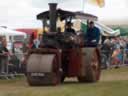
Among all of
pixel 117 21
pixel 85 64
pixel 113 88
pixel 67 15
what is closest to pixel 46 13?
pixel 67 15

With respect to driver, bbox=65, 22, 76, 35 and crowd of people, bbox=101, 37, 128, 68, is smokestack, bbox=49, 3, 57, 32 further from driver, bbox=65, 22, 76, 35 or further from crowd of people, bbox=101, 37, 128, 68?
crowd of people, bbox=101, 37, 128, 68

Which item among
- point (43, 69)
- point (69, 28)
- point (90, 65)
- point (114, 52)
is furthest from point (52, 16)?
point (114, 52)

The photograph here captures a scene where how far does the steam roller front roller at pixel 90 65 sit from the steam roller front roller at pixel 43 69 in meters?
1.48

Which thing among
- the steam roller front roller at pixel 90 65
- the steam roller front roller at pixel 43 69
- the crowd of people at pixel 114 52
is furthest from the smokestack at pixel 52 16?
the crowd of people at pixel 114 52

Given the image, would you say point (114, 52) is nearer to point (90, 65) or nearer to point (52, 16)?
point (90, 65)

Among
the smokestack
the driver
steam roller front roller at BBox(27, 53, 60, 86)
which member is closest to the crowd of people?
the driver

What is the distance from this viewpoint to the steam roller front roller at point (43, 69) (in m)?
17.1

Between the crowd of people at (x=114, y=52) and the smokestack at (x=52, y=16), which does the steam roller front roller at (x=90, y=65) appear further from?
the crowd of people at (x=114, y=52)

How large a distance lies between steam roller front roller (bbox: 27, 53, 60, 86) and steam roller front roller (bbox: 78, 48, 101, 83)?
1.48 metres

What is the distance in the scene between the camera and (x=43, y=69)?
17094 millimetres

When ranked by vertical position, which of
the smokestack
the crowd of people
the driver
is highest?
the smokestack

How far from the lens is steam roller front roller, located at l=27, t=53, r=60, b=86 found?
56.0 feet

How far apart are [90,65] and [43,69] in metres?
2.12

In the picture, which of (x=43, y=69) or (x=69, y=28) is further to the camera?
(x=69, y=28)
